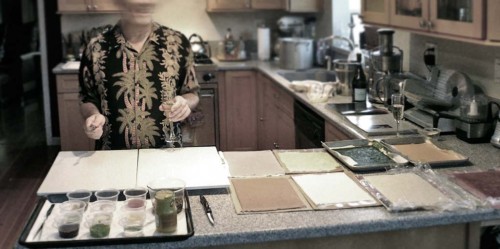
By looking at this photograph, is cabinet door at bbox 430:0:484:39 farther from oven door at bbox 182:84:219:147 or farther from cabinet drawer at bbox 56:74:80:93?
cabinet drawer at bbox 56:74:80:93

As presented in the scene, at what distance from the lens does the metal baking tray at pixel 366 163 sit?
7.73ft

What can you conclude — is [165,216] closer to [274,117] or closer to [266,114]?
[274,117]

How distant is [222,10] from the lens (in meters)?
5.90

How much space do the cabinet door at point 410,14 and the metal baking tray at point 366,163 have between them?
0.66 metres

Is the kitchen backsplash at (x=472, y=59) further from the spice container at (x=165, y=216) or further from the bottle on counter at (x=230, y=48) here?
the bottle on counter at (x=230, y=48)

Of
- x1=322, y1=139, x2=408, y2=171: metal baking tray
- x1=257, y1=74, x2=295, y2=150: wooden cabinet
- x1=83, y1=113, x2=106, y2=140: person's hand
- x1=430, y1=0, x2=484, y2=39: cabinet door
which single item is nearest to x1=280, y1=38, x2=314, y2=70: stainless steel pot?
x1=257, y1=74, x2=295, y2=150: wooden cabinet

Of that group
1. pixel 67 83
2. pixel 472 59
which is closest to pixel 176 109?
pixel 472 59

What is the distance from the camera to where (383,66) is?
386 cm

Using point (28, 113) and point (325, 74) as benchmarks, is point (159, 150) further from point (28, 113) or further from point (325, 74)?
point (28, 113)

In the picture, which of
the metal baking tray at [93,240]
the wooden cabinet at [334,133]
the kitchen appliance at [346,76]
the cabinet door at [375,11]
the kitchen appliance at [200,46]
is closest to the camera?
the metal baking tray at [93,240]

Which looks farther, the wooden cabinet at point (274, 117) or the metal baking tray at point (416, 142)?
the wooden cabinet at point (274, 117)

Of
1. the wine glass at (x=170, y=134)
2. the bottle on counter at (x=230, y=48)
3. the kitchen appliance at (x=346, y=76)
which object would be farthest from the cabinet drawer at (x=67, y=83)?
the wine glass at (x=170, y=134)

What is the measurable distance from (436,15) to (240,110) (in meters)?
2.96

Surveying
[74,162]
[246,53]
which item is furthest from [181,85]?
[246,53]
